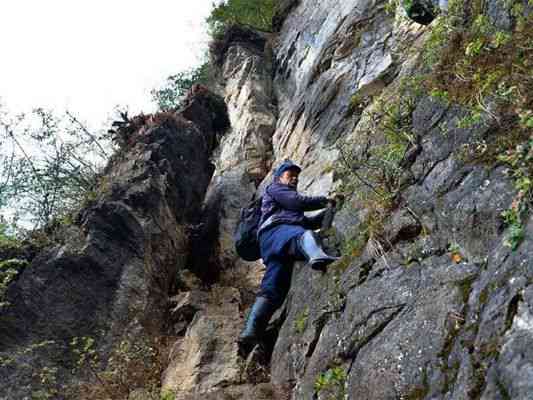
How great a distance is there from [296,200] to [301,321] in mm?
2281

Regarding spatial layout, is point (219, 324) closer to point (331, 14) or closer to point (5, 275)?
point (5, 275)

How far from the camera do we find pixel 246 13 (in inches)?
960

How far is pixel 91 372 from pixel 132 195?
13.9 ft

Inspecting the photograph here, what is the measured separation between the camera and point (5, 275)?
9.53 meters

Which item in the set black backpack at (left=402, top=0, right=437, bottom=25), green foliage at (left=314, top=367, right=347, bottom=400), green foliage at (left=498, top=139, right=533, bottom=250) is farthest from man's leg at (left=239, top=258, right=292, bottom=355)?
black backpack at (left=402, top=0, right=437, bottom=25)

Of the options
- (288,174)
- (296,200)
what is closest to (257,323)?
(296,200)

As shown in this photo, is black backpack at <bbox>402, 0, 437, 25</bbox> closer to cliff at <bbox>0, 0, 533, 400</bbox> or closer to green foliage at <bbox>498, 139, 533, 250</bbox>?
cliff at <bbox>0, 0, 533, 400</bbox>

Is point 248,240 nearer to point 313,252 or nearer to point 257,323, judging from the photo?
point 257,323

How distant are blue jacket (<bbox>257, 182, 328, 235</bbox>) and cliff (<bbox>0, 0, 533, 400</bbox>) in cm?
55

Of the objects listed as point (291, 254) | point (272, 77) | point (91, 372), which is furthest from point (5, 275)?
point (272, 77)

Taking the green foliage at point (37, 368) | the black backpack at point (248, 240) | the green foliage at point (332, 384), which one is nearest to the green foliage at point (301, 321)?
the green foliage at point (332, 384)

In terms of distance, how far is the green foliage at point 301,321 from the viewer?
6762mm

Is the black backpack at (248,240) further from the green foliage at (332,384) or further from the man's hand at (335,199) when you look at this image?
the green foliage at (332,384)

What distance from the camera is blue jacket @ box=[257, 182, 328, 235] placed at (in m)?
8.48
